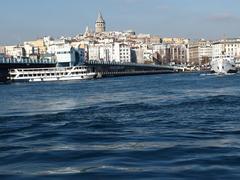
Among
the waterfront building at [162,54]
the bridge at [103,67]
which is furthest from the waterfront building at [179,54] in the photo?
the bridge at [103,67]

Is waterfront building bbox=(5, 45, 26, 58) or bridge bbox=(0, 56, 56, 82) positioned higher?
waterfront building bbox=(5, 45, 26, 58)

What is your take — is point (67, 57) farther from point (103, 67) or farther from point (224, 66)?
point (224, 66)

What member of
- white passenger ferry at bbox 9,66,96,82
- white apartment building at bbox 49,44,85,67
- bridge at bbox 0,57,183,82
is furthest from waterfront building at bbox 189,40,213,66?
white passenger ferry at bbox 9,66,96,82

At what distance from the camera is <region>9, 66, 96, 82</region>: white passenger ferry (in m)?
86.1

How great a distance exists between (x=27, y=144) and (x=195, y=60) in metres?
174

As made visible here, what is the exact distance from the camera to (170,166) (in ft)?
27.9

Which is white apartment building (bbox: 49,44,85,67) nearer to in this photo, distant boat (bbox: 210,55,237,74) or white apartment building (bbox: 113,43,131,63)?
distant boat (bbox: 210,55,237,74)

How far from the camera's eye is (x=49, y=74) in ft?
290

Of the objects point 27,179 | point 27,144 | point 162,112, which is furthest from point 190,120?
point 27,179

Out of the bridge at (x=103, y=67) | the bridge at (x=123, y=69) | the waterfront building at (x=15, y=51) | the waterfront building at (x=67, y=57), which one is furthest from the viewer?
the waterfront building at (x=15, y=51)

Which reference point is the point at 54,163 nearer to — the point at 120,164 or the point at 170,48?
the point at 120,164

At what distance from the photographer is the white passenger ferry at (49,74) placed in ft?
282

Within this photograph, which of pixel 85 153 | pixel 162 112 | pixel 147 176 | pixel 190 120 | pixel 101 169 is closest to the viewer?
pixel 147 176

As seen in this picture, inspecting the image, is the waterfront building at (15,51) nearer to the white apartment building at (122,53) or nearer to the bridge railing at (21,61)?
the white apartment building at (122,53)
